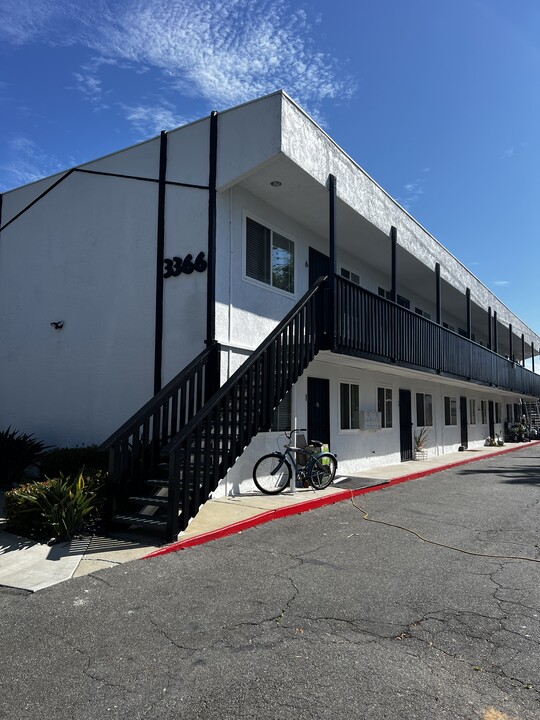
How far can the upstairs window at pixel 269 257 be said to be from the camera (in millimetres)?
10416

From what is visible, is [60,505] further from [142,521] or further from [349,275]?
[349,275]

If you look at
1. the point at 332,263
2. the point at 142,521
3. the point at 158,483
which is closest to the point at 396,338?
the point at 332,263

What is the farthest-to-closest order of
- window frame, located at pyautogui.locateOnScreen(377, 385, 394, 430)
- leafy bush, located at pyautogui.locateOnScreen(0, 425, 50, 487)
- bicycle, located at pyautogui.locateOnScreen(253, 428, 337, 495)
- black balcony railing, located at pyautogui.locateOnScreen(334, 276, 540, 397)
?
window frame, located at pyautogui.locateOnScreen(377, 385, 394, 430) → black balcony railing, located at pyautogui.locateOnScreen(334, 276, 540, 397) → bicycle, located at pyautogui.locateOnScreen(253, 428, 337, 495) → leafy bush, located at pyautogui.locateOnScreen(0, 425, 50, 487)

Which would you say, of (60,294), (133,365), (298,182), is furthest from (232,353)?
(60,294)

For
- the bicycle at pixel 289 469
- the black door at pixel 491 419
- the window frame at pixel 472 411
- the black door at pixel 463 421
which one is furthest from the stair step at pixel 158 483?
the black door at pixel 491 419

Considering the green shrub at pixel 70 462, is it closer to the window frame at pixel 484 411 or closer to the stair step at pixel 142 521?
the stair step at pixel 142 521

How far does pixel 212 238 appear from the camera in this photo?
9.39m

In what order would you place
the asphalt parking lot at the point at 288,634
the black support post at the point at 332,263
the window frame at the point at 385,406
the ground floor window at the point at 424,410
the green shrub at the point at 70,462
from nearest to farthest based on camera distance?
the asphalt parking lot at the point at 288,634 < the green shrub at the point at 70,462 < the black support post at the point at 332,263 < the window frame at the point at 385,406 < the ground floor window at the point at 424,410

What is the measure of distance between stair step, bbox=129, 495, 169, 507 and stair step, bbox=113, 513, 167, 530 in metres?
0.16

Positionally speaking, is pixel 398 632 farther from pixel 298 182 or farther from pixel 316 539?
pixel 298 182

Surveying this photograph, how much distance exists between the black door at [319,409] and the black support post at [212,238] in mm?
3545

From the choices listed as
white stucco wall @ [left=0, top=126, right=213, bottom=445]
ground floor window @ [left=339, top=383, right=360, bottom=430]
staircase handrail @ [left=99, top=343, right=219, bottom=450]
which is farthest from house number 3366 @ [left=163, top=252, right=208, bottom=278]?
ground floor window @ [left=339, top=383, right=360, bottom=430]

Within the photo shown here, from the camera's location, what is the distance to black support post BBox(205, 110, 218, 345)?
9.20 metres

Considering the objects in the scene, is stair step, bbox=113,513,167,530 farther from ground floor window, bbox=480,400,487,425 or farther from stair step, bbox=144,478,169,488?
ground floor window, bbox=480,400,487,425
